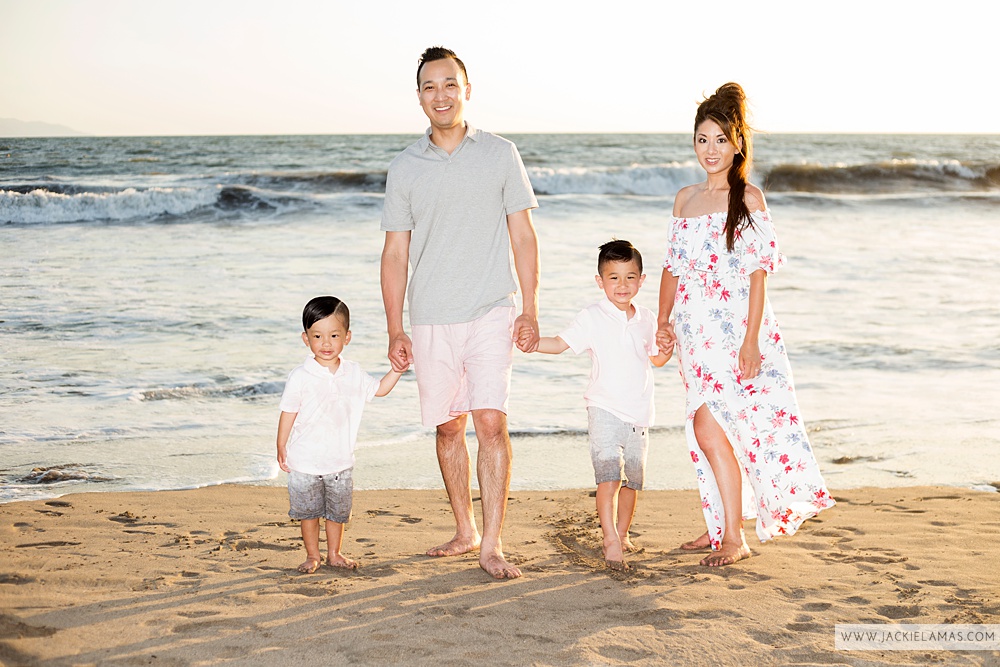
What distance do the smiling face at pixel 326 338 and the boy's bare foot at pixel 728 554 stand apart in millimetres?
1730

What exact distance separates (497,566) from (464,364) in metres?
0.84

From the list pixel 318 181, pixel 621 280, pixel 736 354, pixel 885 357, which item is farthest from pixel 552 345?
pixel 318 181

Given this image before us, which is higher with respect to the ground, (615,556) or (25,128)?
(25,128)

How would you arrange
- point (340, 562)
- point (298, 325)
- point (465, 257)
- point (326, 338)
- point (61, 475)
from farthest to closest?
point (298, 325)
point (61, 475)
point (465, 257)
point (340, 562)
point (326, 338)

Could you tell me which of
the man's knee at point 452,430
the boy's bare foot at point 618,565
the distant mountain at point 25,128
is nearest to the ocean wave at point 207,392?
the man's knee at point 452,430

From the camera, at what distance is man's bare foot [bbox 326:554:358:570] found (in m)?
3.84

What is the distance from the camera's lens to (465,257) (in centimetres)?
395

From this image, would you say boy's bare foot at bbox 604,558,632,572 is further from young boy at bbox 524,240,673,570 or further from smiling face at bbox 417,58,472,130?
smiling face at bbox 417,58,472,130

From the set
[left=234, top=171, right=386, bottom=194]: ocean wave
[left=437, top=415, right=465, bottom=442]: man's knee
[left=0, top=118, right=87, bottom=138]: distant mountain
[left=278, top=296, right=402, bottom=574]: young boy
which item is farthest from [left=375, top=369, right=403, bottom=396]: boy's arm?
[left=234, top=171, right=386, bottom=194]: ocean wave

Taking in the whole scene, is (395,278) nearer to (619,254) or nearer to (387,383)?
(387,383)

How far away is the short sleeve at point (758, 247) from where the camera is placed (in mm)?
3961

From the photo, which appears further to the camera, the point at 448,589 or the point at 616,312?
the point at 616,312

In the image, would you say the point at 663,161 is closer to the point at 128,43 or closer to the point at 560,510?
the point at 128,43

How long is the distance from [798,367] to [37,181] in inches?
655
